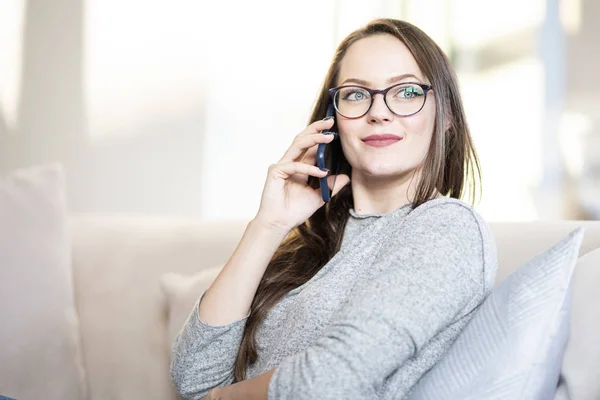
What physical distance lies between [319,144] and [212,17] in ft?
6.69

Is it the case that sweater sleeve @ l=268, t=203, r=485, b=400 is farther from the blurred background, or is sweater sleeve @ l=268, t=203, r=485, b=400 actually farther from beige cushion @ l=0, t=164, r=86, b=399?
the blurred background

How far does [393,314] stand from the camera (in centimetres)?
102

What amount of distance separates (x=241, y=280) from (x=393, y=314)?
447 millimetres

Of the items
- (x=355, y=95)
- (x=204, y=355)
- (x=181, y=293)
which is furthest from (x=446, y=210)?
(x=181, y=293)

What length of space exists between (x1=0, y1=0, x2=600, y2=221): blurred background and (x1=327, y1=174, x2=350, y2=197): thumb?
57.8 inches

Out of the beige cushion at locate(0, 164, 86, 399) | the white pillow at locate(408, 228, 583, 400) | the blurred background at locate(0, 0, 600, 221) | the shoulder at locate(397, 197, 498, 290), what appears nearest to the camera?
the white pillow at locate(408, 228, 583, 400)

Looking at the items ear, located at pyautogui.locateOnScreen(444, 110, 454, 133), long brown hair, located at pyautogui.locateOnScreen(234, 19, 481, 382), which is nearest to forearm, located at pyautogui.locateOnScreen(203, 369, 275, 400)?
long brown hair, located at pyautogui.locateOnScreen(234, 19, 481, 382)

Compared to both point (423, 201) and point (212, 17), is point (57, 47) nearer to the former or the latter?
point (212, 17)

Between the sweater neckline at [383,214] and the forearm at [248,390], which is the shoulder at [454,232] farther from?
the forearm at [248,390]

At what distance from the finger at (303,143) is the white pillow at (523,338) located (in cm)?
51

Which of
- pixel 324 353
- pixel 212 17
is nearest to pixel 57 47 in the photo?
pixel 212 17

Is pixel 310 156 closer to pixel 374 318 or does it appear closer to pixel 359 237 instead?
pixel 359 237

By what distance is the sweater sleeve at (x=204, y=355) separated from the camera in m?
1.38

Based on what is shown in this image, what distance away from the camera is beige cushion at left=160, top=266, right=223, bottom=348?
1672 millimetres
